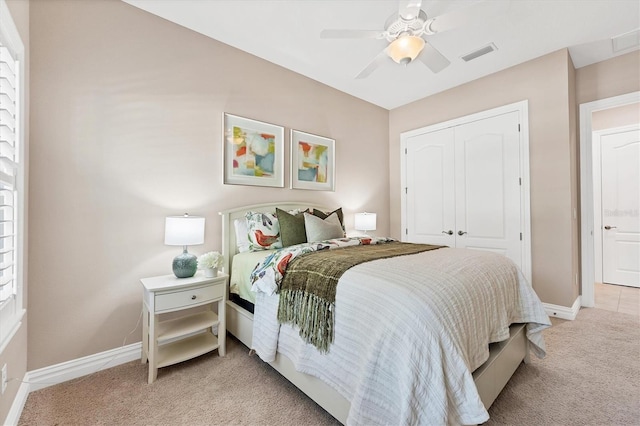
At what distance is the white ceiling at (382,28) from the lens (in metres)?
2.18

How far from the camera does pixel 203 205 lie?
97.9 inches

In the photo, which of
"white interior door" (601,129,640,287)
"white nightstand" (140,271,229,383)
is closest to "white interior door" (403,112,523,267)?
"white interior door" (601,129,640,287)

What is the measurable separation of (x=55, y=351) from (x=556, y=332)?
13.3 ft

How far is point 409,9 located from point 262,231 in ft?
6.57

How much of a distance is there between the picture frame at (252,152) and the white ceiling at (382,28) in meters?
0.78

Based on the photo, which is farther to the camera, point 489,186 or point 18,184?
point 489,186

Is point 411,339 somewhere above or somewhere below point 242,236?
below

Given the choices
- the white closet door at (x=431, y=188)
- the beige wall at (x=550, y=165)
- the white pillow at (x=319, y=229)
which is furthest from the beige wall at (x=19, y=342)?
the beige wall at (x=550, y=165)

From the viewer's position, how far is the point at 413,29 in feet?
6.34

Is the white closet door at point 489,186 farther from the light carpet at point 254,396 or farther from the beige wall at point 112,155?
the beige wall at point 112,155

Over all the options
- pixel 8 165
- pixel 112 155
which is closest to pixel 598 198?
pixel 112 155

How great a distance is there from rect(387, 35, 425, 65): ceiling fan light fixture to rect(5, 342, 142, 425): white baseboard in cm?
303

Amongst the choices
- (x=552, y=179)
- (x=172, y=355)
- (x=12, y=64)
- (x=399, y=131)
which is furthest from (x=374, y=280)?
(x=399, y=131)

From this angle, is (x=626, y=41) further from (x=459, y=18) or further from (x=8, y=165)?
(x=8, y=165)
